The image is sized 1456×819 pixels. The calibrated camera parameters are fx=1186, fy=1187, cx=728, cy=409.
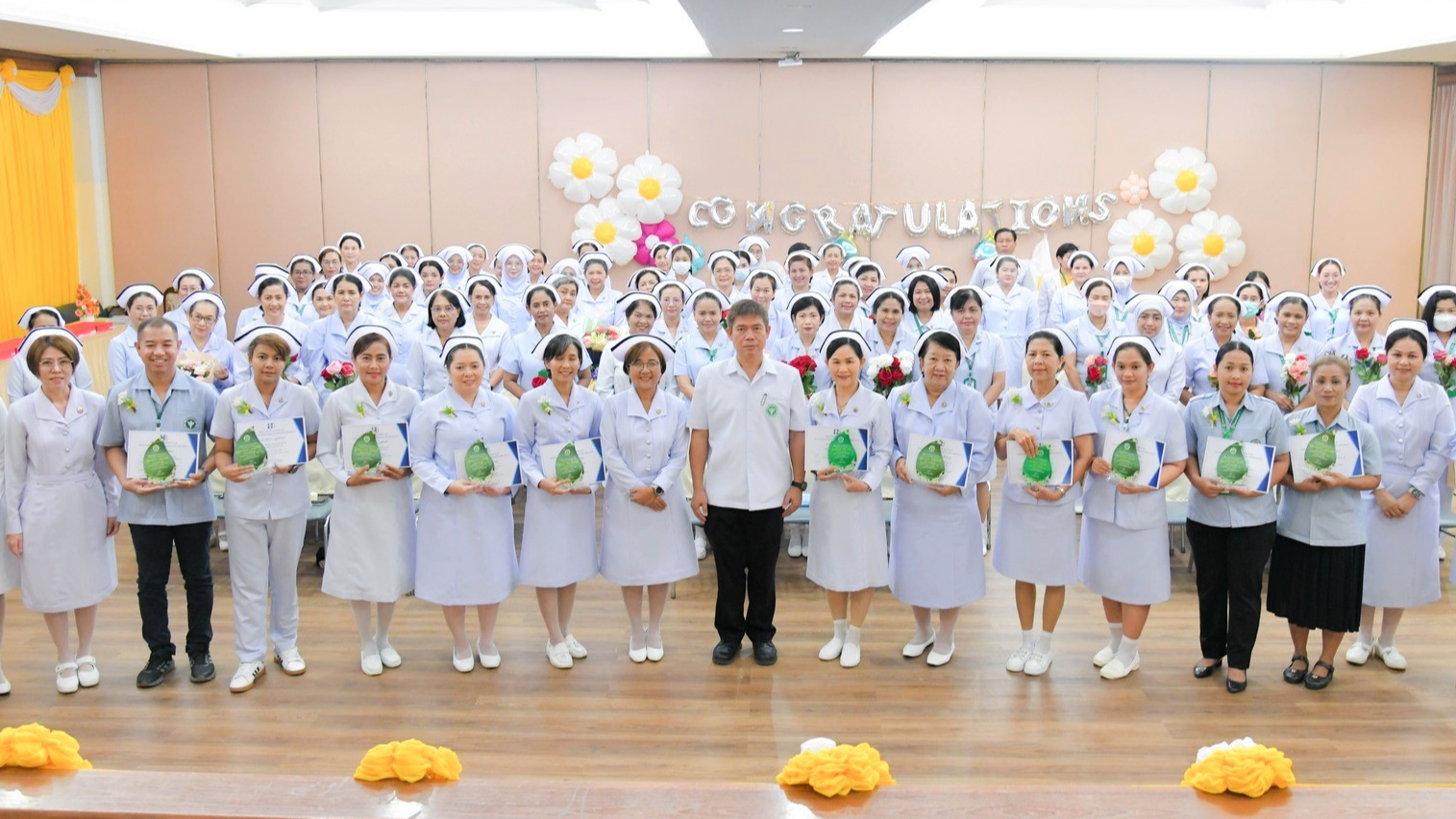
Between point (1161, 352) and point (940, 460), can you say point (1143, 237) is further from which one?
point (940, 460)

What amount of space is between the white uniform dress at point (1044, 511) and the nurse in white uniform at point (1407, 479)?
1.30m

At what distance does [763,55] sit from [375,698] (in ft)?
31.2

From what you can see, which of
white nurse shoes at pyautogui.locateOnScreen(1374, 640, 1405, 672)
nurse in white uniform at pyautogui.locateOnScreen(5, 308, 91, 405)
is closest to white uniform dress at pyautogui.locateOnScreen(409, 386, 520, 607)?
nurse in white uniform at pyautogui.locateOnScreen(5, 308, 91, 405)

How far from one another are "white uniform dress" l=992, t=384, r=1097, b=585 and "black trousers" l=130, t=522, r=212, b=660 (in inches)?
146

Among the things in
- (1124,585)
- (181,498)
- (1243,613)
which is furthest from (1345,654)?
(181,498)

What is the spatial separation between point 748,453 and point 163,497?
263 cm

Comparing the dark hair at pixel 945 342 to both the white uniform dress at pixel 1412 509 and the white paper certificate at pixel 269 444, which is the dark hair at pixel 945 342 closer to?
the white uniform dress at pixel 1412 509

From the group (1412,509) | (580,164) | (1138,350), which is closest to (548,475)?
(1138,350)

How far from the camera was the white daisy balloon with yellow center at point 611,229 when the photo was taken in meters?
13.6

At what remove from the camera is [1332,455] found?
519 cm

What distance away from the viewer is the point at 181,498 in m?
5.33

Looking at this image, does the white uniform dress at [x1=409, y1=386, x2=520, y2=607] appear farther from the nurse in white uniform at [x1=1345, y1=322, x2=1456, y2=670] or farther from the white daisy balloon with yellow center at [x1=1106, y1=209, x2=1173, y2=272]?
the white daisy balloon with yellow center at [x1=1106, y1=209, x2=1173, y2=272]

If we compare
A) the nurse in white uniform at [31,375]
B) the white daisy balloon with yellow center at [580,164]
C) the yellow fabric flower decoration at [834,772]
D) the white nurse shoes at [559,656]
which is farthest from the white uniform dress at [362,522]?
the white daisy balloon with yellow center at [580,164]

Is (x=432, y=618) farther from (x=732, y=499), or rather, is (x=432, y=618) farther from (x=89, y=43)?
(x=89, y=43)
